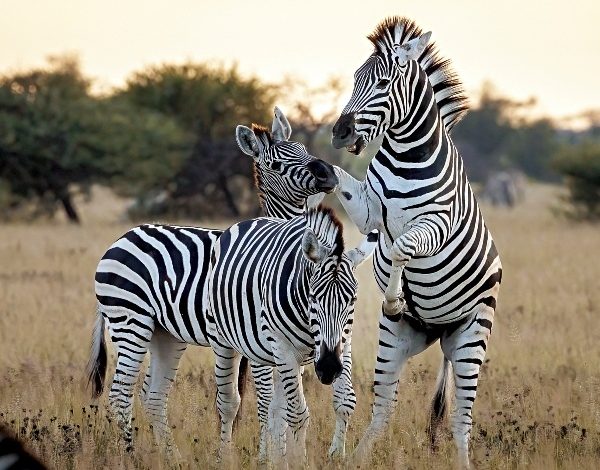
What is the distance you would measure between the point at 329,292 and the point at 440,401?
1.94 metres

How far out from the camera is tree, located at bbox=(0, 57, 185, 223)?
1084 inches

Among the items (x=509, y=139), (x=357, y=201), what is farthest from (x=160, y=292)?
(x=509, y=139)

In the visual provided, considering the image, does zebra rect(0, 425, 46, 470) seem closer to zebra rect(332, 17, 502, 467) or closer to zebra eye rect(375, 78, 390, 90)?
zebra rect(332, 17, 502, 467)

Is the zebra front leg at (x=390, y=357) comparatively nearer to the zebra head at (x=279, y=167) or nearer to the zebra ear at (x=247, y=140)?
the zebra head at (x=279, y=167)

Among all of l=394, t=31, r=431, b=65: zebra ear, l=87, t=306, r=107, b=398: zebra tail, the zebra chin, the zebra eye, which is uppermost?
l=394, t=31, r=431, b=65: zebra ear

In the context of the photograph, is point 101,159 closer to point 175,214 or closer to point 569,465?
point 175,214

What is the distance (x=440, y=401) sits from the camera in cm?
686

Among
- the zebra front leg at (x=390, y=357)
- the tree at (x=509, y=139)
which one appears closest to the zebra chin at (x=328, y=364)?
the zebra front leg at (x=390, y=357)

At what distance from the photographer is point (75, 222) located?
26047mm

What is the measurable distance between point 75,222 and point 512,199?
26.1 m

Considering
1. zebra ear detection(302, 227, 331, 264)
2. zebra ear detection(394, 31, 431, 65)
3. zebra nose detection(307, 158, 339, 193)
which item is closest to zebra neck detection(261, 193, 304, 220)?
zebra nose detection(307, 158, 339, 193)

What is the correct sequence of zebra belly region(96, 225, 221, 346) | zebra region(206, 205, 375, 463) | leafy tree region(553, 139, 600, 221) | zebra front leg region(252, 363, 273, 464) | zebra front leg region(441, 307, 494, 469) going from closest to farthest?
zebra region(206, 205, 375, 463)
zebra front leg region(441, 307, 494, 469)
zebra front leg region(252, 363, 273, 464)
zebra belly region(96, 225, 221, 346)
leafy tree region(553, 139, 600, 221)

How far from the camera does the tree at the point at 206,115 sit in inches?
1149

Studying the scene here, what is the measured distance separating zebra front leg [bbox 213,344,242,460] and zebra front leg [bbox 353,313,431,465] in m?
0.85
